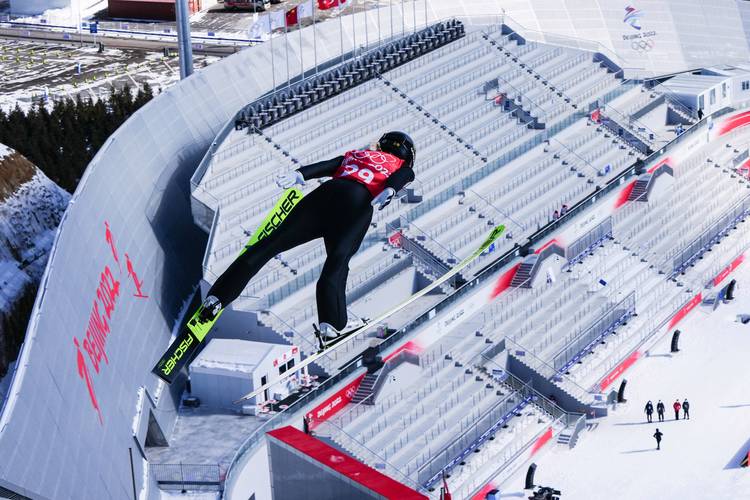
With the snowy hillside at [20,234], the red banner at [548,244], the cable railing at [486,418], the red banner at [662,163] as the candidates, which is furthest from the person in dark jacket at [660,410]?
the snowy hillside at [20,234]

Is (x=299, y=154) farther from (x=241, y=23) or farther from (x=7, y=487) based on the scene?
(x=241, y=23)

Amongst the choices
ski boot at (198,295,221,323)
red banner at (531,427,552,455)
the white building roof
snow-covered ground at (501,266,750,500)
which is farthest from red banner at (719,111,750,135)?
ski boot at (198,295,221,323)

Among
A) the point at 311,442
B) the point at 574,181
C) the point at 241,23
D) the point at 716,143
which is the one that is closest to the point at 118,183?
the point at 311,442

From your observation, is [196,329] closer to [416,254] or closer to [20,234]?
[20,234]

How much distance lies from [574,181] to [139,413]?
22.1m

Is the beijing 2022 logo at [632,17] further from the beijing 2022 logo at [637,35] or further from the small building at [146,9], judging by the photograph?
the small building at [146,9]

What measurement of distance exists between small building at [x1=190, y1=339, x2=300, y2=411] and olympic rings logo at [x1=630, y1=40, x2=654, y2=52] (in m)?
29.7

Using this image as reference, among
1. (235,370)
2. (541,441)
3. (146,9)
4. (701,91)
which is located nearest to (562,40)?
(701,91)

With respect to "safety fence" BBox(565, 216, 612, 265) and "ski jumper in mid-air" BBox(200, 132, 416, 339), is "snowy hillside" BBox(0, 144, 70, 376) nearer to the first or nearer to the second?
"ski jumper in mid-air" BBox(200, 132, 416, 339)

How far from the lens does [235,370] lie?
33.9m

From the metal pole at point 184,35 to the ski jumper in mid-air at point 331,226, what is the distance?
22.9 m

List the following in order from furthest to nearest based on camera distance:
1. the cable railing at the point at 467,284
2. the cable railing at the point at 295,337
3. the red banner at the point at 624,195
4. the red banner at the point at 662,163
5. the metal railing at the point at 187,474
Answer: the red banner at the point at 662,163, the red banner at the point at 624,195, the cable railing at the point at 295,337, the cable railing at the point at 467,284, the metal railing at the point at 187,474

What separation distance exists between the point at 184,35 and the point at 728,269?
19536 mm

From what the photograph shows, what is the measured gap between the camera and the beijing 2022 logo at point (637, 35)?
6016 centimetres
